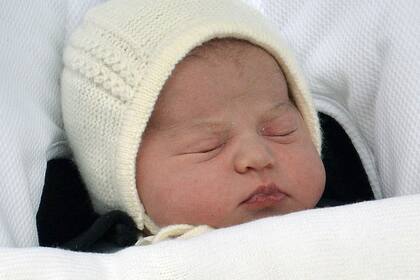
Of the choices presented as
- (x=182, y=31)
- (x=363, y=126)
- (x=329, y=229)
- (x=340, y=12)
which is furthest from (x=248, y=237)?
(x=340, y=12)

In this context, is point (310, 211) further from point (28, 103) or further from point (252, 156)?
point (28, 103)

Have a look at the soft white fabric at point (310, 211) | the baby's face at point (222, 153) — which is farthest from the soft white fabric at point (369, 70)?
the baby's face at point (222, 153)

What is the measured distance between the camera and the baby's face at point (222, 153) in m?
0.97

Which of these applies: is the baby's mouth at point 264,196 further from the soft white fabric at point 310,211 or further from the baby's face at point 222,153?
the soft white fabric at point 310,211

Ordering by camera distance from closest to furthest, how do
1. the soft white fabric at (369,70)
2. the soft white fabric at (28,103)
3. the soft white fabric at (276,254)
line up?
the soft white fabric at (276,254), the soft white fabric at (28,103), the soft white fabric at (369,70)

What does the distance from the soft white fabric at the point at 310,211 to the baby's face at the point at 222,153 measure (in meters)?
0.15

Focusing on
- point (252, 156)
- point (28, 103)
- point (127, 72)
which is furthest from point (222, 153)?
point (28, 103)

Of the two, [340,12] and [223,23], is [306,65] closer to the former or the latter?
[340,12]

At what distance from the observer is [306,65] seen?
49.9 inches

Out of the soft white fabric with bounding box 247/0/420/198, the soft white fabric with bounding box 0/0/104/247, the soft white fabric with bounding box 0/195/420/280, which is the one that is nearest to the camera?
the soft white fabric with bounding box 0/195/420/280

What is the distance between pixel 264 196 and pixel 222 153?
8 centimetres

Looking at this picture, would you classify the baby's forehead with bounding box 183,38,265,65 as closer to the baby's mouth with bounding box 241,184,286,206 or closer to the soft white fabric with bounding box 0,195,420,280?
the baby's mouth with bounding box 241,184,286,206

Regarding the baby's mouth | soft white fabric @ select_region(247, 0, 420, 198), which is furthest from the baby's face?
soft white fabric @ select_region(247, 0, 420, 198)

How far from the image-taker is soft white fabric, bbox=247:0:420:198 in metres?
1.10
